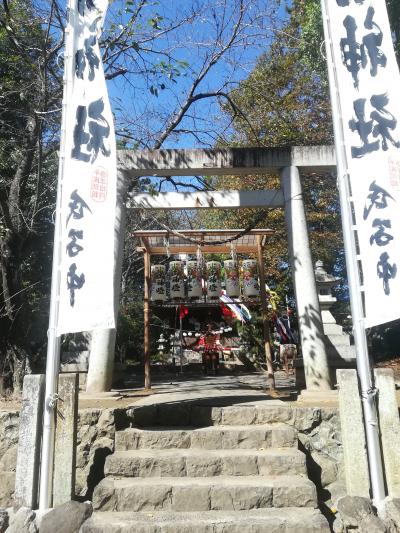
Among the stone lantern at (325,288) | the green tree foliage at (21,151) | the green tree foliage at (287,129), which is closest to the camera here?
the green tree foliage at (21,151)

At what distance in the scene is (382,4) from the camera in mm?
4859

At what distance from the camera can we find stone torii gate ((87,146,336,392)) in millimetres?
6645

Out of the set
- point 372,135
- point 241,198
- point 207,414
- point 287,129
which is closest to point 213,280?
point 241,198

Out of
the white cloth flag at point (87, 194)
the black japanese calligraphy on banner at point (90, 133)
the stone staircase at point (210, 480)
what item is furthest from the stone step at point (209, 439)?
the black japanese calligraphy on banner at point (90, 133)

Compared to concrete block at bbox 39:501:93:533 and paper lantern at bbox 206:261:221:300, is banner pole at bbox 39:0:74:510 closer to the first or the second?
concrete block at bbox 39:501:93:533

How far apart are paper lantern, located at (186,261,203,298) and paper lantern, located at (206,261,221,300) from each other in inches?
7.3

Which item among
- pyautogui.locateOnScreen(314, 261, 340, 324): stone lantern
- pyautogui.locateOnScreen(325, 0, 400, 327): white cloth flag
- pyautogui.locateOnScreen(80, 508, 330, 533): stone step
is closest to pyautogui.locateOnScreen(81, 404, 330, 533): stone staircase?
pyautogui.locateOnScreen(80, 508, 330, 533): stone step

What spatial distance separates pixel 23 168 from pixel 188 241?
3452 millimetres

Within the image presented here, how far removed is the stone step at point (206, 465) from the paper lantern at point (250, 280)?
408 cm

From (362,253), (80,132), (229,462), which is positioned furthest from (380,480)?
(80,132)

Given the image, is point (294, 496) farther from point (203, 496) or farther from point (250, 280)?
point (250, 280)

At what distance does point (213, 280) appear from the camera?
339 inches

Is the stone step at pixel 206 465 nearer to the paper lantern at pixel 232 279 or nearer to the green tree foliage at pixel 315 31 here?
the paper lantern at pixel 232 279

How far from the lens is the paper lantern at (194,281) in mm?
8547
